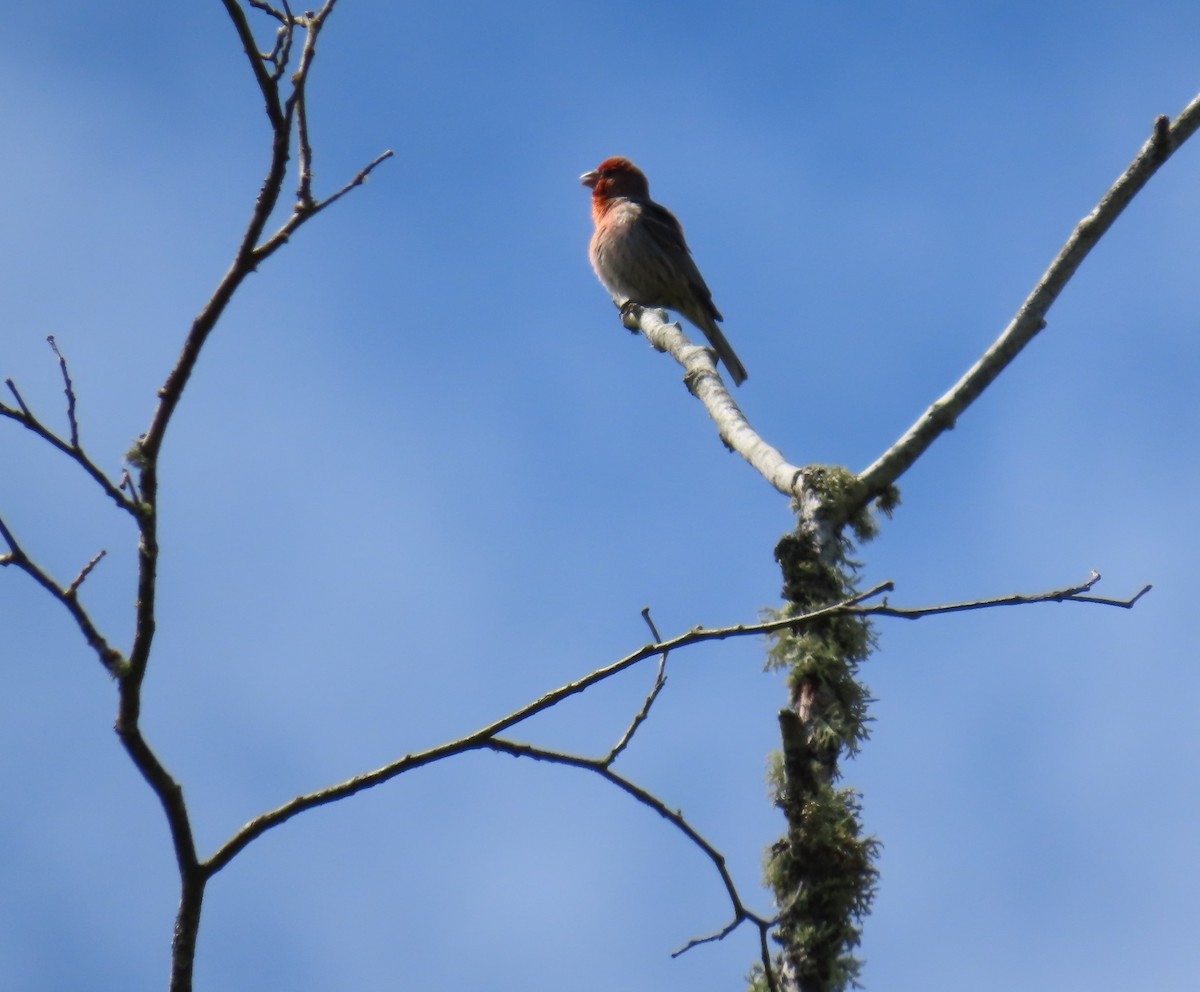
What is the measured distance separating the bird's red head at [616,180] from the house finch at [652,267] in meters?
0.46

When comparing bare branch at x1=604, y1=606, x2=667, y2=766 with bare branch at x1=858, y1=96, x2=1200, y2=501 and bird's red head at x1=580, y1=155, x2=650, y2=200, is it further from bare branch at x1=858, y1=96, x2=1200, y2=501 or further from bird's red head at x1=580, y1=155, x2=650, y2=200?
bird's red head at x1=580, y1=155, x2=650, y2=200

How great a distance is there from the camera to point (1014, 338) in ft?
13.7

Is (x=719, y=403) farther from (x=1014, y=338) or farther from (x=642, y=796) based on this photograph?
(x=642, y=796)

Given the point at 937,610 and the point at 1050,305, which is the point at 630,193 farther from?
the point at 937,610

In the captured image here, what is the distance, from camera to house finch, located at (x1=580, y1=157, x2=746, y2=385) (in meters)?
9.46

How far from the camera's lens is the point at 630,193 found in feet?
35.2

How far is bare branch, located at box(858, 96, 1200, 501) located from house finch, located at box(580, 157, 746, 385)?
4768mm

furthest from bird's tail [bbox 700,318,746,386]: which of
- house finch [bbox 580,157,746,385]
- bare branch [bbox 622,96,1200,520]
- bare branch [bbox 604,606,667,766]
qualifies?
bare branch [bbox 604,606,667,766]

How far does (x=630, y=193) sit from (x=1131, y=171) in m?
7.04

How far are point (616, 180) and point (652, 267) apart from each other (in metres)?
1.57

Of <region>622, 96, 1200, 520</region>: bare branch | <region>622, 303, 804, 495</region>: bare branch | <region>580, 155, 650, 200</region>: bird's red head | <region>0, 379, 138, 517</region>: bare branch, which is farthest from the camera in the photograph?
<region>580, 155, 650, 200</region>: bird's red head

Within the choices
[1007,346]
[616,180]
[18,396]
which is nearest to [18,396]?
[18,396]

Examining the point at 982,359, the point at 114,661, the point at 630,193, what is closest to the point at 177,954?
the point at 114,661

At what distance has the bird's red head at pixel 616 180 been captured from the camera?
10.7 meters
